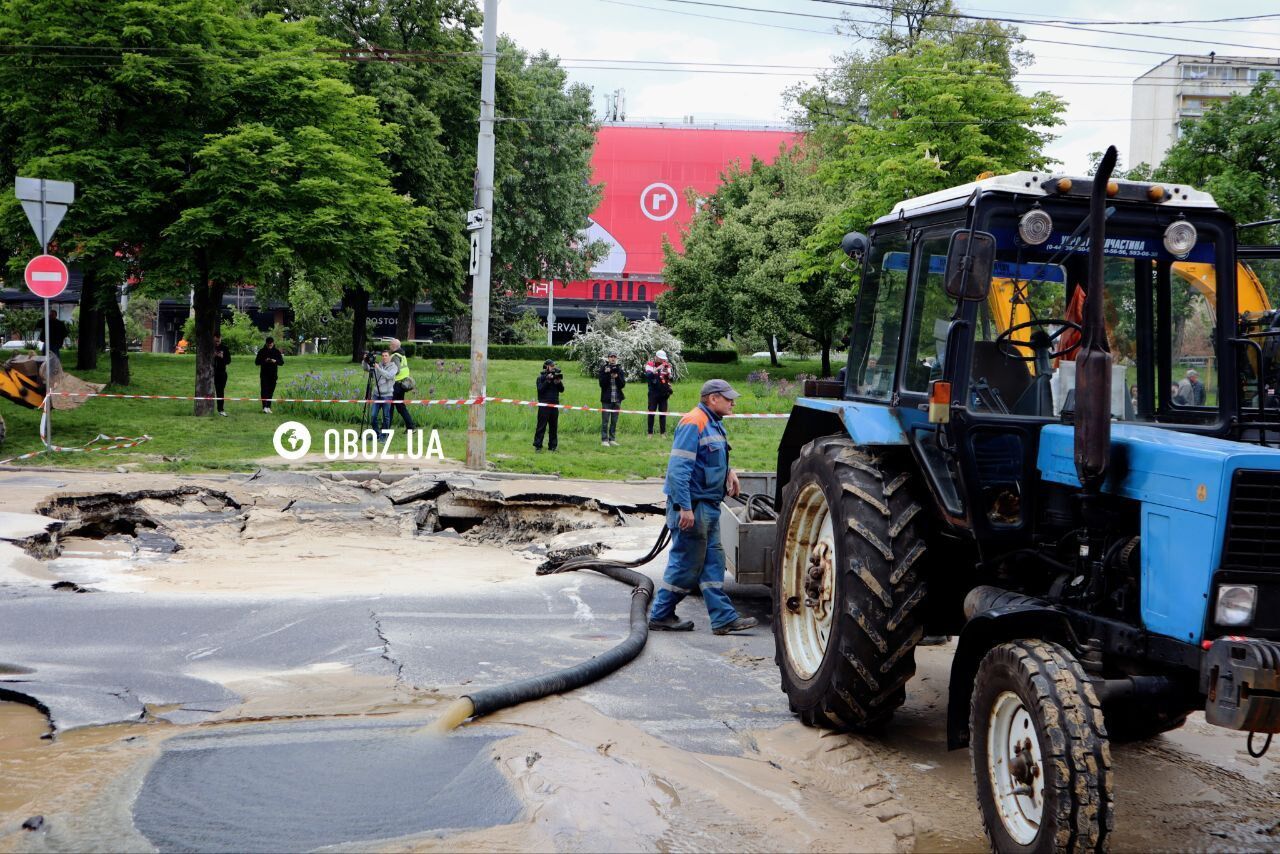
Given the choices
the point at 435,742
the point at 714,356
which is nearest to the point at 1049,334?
the point at 435,742

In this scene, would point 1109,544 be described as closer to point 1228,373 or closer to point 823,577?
point 1228,373

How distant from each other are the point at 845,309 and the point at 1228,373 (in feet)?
105

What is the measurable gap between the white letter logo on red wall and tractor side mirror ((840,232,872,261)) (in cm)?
6956

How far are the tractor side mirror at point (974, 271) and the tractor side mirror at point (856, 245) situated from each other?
78.1 inches

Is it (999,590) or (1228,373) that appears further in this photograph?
(1228,373)

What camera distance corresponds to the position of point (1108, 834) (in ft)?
14.3

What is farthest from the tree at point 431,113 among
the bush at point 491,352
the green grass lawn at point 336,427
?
the green grass lawn at point 336,427

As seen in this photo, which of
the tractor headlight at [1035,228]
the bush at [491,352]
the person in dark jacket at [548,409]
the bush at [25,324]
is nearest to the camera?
the tractor headlight at [1035,228]

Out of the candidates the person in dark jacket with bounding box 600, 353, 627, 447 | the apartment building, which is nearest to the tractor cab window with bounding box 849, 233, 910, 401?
the person in dark jacket with bounding box 600, 353, 627, 447

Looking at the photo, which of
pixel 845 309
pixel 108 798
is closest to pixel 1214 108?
pixel 845 309

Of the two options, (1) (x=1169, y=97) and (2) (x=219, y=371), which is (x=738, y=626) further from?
(1) (x=1169, y=97)

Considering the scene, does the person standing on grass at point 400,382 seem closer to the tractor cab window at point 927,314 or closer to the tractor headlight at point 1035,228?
the tractor cab window at point 927,314

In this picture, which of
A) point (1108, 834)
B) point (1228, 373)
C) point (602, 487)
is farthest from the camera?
point (602, 487)

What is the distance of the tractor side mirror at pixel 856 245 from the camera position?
7.35 m
